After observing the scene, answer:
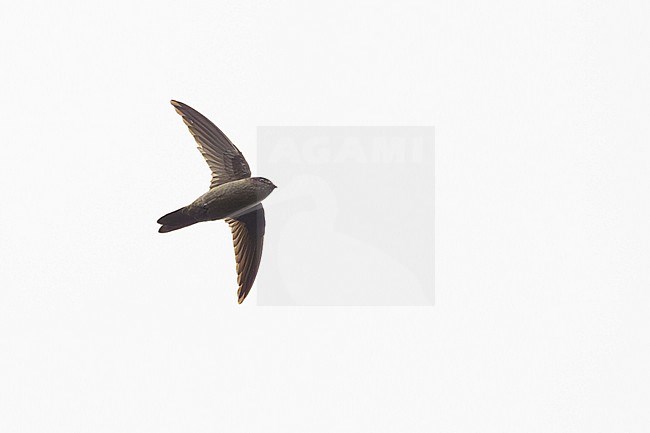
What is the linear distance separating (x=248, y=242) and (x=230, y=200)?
0.64 m

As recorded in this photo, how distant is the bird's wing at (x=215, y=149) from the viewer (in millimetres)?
9953

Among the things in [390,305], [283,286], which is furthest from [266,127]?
[390,305]

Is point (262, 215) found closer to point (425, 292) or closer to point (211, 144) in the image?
point (211, 144)

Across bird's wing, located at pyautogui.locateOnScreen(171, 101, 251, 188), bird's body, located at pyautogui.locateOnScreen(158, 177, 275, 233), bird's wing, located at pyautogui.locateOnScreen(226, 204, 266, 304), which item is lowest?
bird's wing, located at pyautogui.locateOnScreen(226, 204, 266, 304)

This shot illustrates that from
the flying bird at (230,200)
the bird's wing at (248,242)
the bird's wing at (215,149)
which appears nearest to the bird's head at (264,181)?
the flying bird at (230,200)

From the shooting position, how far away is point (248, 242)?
10.1 meters

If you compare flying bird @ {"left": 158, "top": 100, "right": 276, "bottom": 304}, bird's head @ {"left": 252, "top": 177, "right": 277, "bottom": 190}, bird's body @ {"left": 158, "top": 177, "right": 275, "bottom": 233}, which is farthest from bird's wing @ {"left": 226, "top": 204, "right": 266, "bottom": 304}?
bird's head @ {"left": 252, "top": 177, "right": 277, "bottom": 190}

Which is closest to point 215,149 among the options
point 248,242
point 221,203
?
point 221,203

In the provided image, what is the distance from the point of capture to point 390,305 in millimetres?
12531

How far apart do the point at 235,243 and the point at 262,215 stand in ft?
1.37

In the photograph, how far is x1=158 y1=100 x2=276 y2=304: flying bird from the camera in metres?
9.73

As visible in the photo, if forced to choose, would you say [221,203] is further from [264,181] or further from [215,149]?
[215,149]

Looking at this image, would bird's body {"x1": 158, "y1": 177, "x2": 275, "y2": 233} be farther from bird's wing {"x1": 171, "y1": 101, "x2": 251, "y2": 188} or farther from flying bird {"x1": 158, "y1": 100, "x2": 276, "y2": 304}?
bird's wing {"x1": 171, "y1": 101, "x2": 251, "y2": 188}

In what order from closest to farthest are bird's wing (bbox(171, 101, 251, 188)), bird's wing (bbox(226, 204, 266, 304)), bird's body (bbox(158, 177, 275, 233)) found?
bird's body (bbox(158, 177, 275, 233))
bird's wing (bbox(171, 101, 251, 188))
bird's wing (bbox(226, 204, 266, 304))
